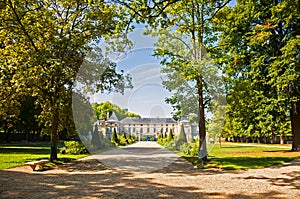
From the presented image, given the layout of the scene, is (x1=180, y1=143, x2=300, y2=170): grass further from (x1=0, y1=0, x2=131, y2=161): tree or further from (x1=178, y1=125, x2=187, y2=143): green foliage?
(x1=0, y1=0, x2=131, y2=161): tree

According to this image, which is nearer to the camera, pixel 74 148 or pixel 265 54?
A: pixel 265 54

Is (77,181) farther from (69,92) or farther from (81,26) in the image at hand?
(81,26)

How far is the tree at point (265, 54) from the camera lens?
57.4ft

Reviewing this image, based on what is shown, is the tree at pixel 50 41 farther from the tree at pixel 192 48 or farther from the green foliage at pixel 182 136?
the green foliage at pixel 182 136

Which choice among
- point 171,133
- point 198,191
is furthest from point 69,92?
point 171,133

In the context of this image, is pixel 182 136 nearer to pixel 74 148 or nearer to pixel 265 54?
pixel 74 148

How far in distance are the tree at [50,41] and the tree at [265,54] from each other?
27.3ft

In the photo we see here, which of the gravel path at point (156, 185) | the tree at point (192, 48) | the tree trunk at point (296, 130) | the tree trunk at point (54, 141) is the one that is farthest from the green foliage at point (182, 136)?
the gravel path at point (156, 185)

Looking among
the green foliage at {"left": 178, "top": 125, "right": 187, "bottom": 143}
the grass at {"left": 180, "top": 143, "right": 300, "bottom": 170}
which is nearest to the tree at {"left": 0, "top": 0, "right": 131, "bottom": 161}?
the grass at {"left": 180, "top": 143, "right": 300, "bottom": 170}

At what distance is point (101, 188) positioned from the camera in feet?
25.4

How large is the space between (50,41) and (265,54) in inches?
542

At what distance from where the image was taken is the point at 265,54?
18875 millimetres

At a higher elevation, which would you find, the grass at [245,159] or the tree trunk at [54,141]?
the tree trunk at [54,141]

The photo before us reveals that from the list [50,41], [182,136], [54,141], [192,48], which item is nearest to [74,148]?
[54,141]
